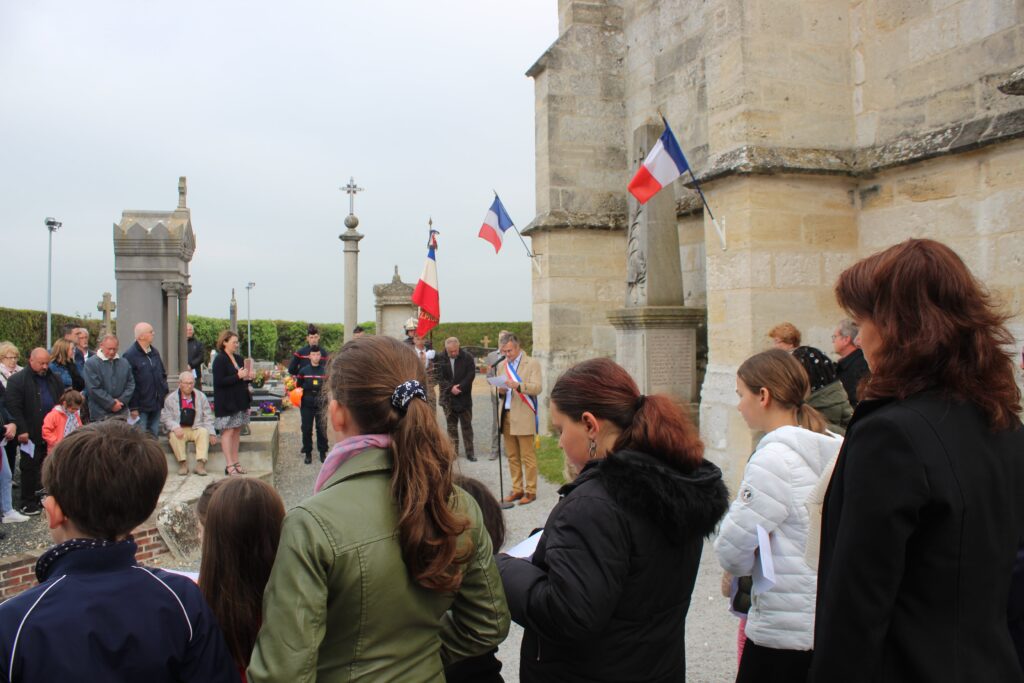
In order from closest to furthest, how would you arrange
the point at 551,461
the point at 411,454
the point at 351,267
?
the point at 411,454, the point at 551,461, the point at 351,267

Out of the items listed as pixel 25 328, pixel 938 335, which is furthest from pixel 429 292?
pixel 25 328

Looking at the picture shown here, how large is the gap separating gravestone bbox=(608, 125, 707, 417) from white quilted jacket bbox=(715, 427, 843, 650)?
6.23m

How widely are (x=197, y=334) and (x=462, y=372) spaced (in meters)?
22.4

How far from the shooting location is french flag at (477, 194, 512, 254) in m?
10.5

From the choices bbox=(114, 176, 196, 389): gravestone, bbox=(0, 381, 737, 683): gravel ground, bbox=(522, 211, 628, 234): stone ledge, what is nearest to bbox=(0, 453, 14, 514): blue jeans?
bbox=(0, 381, 737, 683): gravel ground

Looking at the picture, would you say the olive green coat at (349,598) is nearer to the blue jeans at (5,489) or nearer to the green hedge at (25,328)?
the blue jeans at (5,489)

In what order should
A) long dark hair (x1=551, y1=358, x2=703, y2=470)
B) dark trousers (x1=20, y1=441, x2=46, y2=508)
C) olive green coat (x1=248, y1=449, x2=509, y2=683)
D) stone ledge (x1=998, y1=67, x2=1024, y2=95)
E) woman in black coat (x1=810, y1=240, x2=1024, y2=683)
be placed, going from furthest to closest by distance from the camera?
dark trousers (x1=20, y1=441, x2=46, y2=508) < stone ledge (x1=998, y1=67, x2=1024, y2=95) < long dark hair (x1=551, y1=358, x2=703, y2=470) < olive green coat (x1=248, y1=449, x2=509, y2=683) < woman in black coat (x1=810, y1=240, x2=1024, y2=683)

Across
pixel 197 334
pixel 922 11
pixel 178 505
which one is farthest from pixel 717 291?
pixel 197 334

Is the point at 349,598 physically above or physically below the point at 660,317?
below

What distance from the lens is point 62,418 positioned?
6.91 m

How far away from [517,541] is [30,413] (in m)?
4.72

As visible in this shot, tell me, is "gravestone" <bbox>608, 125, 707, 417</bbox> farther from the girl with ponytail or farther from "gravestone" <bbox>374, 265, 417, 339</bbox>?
"gravestone" <bbox>374, 265, 417, 339</bbox>

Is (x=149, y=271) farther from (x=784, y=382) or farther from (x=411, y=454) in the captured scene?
(x=411, y=454)

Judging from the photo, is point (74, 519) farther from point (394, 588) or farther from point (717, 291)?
point (717, 291)
